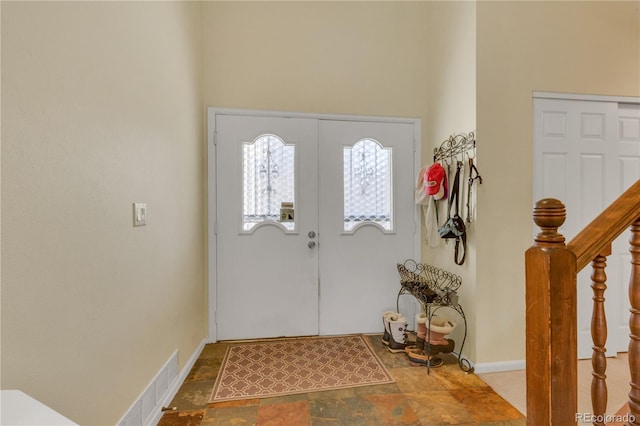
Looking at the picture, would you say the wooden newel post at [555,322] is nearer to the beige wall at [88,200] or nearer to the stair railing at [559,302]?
the stair railing at [559,302]

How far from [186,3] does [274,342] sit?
2.87m

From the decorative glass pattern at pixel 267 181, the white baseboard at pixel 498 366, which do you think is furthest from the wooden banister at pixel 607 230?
the decorative glass pattern at pixel 267 181

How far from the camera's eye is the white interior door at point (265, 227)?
257cm

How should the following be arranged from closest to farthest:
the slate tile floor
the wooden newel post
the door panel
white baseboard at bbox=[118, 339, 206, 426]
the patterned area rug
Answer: the wooden newel post
white baseboard at bbox=[118, 339, 206, 426]
the slate tile floor
the patterned area rug
the door panel

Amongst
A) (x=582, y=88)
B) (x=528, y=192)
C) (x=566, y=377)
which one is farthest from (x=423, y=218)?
(x=566, y=377)

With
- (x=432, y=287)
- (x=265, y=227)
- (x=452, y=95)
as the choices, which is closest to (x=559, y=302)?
(x=432, y=287)

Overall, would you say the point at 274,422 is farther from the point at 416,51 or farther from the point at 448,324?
the point at 416,51

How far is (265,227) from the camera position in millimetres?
2605

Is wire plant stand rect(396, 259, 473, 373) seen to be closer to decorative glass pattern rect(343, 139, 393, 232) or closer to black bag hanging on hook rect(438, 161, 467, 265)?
black bag hanging on hook rect(438, 161, 467, 265)

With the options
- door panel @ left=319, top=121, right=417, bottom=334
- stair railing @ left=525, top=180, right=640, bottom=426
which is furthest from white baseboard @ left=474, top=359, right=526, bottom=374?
stair railing @ left=525, top=180, right=640, bottom=426

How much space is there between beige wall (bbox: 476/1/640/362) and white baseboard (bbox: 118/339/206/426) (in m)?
2.12

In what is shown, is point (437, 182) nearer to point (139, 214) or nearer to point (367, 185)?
point (367, 185)

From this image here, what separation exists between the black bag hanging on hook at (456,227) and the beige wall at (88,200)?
1999 millimetres

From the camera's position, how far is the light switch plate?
4.64 feet
